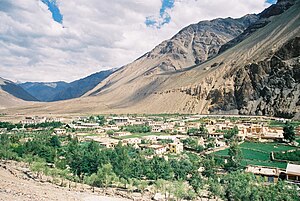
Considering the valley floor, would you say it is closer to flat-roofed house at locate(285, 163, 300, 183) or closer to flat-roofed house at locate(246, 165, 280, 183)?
flat-roofed house at locate(246, 165, 280, 183)

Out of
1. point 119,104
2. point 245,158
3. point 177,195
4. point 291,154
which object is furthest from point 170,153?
Result: point 119,104

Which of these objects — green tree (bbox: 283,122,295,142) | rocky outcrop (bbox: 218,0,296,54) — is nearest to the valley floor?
green tree (bbox: 283,122,295,142)

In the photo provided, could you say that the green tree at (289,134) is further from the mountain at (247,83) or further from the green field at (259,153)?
the mountain at (247,83)

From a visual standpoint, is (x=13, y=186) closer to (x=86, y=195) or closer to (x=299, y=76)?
(x=86, y=195)

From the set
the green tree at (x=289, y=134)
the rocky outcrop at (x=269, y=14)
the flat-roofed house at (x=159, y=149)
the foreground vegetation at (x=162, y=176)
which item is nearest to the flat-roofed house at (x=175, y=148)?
the flat-roofed house at (x=159, y=149)

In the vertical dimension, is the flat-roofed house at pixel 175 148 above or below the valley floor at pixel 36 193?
above

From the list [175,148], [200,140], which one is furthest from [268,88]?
[175,148]

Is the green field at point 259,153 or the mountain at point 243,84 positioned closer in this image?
the green field at point 259,153

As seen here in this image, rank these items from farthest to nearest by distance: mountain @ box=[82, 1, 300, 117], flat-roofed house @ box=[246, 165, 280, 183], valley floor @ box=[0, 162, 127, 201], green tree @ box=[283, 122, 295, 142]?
mountain @ box=[82, 1, 300, 117]
green tree @ box=[283, 122, 295, 142]
flat-roofed house @ box=[246, 165, 280, 183]
valley floor @ box=[0, 162, 127, 201]
